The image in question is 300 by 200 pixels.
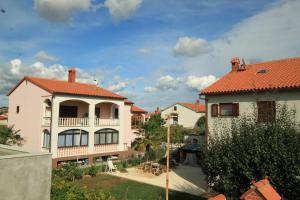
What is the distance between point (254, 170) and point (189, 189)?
9.39 meters

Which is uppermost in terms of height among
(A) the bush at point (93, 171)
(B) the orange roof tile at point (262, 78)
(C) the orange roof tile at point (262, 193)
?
(B) the orange roof tile at point (262, 78)

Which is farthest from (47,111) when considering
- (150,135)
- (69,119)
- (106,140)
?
(150,135)

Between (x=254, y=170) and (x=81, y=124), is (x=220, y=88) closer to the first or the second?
(x=254, y=170)

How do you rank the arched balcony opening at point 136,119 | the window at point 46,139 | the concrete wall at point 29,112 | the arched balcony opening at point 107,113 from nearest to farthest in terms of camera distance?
the window at point 46,139, the concrete wall at point 29,112, the arched balcony opening at point 107,113, the arched balcony opening at point 136,119

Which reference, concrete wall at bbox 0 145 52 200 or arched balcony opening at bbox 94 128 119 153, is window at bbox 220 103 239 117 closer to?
concrete wall at bbox 0 145 52 200

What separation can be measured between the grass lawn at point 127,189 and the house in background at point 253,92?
4.97 m

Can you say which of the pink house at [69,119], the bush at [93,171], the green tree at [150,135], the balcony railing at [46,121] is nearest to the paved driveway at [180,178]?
the bush at [93,171]

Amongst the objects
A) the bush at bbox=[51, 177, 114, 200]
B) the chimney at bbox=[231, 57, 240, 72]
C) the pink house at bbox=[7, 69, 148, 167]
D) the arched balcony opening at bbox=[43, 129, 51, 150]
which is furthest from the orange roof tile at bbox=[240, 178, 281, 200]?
the arched balcony opening at bbox=[43, 129, 51, 150]

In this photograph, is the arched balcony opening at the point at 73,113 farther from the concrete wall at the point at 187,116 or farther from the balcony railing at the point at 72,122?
the concrete wall at the point at 187,116

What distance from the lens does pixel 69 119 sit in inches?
1077

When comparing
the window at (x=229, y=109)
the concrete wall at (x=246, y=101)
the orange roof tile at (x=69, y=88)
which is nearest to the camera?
the concrete wall at (x=246, y=101)

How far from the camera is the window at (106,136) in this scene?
29.8 m

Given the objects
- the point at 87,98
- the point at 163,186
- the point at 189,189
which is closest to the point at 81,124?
the point at 87,98

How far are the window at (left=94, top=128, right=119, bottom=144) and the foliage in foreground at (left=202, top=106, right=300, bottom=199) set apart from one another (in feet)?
61.6
